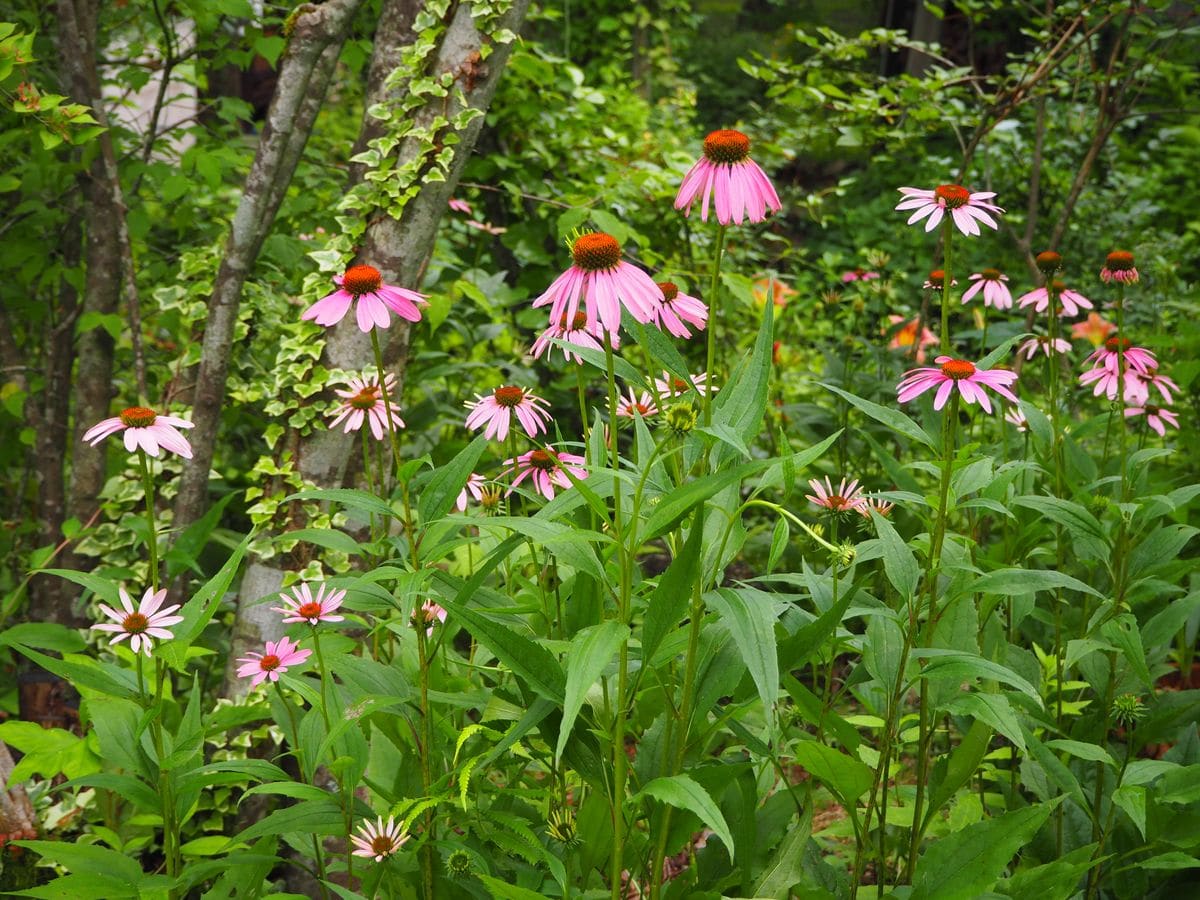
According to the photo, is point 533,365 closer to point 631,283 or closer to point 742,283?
point 742,283

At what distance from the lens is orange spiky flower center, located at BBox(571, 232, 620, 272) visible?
3.65 ft

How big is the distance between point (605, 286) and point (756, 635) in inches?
15.1

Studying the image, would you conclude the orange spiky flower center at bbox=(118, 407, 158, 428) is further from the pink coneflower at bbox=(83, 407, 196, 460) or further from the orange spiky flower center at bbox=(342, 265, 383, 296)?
the orange spiky flower center at bbox=(342, 265, 383, 296)

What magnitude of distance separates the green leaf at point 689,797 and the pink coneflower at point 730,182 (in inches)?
22.8

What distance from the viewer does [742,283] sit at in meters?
2.79

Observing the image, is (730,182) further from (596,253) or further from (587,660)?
(587,660)

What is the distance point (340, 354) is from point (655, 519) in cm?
131

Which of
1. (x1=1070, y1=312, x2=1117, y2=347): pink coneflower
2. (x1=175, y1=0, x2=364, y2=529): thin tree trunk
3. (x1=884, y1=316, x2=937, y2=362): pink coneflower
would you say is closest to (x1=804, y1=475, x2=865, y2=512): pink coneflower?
(x1=175, y1=0, x2=364, y2=529): thin tree trunk

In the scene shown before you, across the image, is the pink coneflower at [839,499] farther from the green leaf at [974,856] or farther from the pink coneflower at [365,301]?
the pink coneflower at [365,301]

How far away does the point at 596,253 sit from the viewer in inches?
43.7

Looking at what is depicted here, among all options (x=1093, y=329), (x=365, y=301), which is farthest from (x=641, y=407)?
(x=1093, y=329)

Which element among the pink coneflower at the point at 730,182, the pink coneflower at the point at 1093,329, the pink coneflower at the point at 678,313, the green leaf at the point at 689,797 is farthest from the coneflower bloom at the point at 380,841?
the pink coneflower at the point at 1093,329

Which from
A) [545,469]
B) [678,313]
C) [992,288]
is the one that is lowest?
[545,469]

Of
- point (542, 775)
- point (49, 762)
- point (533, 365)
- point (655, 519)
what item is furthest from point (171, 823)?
point (533, 365)
